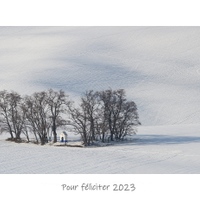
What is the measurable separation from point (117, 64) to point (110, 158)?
5769 centimetres

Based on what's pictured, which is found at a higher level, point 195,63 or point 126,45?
point 126,45

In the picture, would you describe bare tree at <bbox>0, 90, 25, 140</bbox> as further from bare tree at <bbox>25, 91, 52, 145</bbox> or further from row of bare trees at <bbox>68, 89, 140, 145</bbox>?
row of bare trees at <bbox>68, 89, 140, 145</bbox>

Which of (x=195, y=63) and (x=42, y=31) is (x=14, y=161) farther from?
(x=42, y=31)

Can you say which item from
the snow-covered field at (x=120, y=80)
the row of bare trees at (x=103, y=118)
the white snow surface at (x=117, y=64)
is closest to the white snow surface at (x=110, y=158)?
the snow-covered field at (x=120, y=80)

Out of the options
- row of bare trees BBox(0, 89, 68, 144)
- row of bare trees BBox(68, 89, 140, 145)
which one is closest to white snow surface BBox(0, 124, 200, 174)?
row of bare trees BBox(68, 89, 140, 145)

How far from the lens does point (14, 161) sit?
2520 centimetres

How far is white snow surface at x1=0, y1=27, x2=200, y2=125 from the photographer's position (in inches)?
2443

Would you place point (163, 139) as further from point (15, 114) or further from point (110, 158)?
point (15, 114)

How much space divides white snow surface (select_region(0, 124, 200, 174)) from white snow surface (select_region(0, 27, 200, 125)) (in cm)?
2238

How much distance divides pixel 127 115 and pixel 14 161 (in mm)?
11704

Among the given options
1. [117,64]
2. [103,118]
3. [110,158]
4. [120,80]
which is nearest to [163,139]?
[103,118]

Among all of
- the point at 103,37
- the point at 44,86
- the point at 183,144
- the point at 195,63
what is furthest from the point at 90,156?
the point at 103,37

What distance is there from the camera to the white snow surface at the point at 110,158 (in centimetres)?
2217

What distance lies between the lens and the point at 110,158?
83.9 ft
